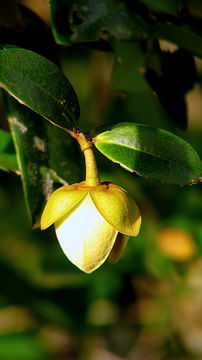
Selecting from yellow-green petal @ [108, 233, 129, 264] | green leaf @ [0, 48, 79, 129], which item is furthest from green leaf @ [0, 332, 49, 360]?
green leaf @ [0, 48, 79, 129]

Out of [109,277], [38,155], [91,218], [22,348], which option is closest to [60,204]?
[91,218]

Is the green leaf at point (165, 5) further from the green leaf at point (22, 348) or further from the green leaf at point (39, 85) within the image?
the green leaf at point (22, 348)

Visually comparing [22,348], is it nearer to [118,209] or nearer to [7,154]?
[7,154]

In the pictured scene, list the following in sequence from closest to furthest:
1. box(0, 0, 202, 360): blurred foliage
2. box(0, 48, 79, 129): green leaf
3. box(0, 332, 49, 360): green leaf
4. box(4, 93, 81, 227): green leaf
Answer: box(0, 48, 79, 129): green leaf < box(4, 93, 81, 227): green leaf < box(0, 0, 202, 360): blurred foliage < box(0, 332, 49, 360): green leaf

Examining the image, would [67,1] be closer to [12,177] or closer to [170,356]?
[12,177]

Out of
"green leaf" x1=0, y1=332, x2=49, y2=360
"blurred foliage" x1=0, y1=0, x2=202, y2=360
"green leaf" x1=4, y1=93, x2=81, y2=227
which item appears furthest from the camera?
"green leaf" x1=0, y1=332, x2=49, y2=360

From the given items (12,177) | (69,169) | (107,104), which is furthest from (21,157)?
(107,104)

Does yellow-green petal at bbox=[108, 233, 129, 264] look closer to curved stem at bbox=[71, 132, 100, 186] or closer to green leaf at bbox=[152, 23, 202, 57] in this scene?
curved stem at bbox=[71, 132, 100, 186]
